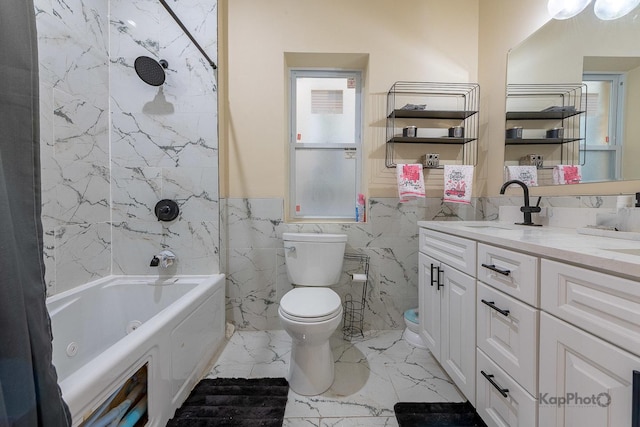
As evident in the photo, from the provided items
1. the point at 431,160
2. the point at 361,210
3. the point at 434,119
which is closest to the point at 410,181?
the point at 431,160

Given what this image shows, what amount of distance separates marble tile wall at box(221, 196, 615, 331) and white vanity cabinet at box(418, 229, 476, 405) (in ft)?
1.15

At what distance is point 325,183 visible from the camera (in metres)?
2.05

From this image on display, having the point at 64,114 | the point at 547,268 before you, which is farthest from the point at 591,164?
the point at 64,114

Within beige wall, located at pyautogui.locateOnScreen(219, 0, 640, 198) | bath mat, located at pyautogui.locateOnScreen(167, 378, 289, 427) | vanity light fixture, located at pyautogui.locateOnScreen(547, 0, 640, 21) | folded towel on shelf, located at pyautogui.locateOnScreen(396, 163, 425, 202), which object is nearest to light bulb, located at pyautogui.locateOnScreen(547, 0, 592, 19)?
vanity light fixture, located at pyautogui.locateOnScreen(547, 0, 640, 21)

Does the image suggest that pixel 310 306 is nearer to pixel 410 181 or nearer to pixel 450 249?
pixel 450 249

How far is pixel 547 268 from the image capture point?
72 cm

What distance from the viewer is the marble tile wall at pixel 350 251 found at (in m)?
1.85

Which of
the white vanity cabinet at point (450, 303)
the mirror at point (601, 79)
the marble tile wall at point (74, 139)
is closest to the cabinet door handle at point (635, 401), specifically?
the white vanity cabinet at point (450, 303)

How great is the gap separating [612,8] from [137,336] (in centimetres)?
241

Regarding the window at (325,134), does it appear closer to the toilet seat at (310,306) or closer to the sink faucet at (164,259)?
the toilet seat at (310,306)

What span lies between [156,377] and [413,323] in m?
1.51

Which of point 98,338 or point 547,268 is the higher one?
point 547,268

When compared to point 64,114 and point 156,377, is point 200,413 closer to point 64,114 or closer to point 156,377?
point 156,377

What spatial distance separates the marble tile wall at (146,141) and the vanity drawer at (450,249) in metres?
1.39
